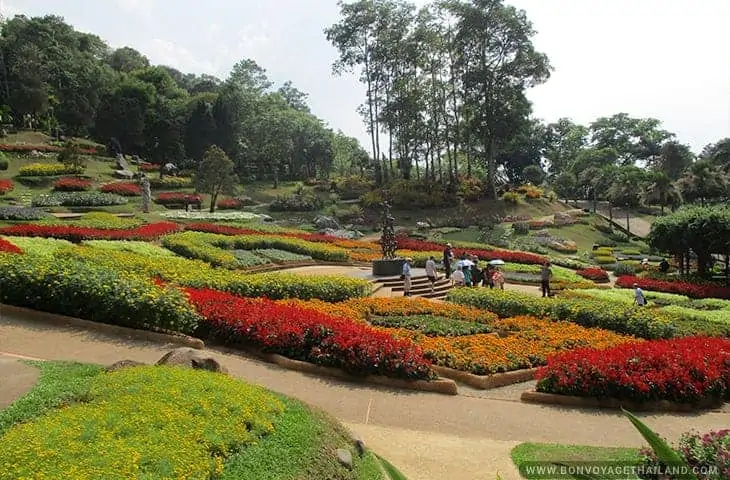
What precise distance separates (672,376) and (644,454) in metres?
4.01

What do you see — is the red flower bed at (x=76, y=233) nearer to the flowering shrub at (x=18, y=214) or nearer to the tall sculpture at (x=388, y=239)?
the flowering shrub at (x=18, y=214)

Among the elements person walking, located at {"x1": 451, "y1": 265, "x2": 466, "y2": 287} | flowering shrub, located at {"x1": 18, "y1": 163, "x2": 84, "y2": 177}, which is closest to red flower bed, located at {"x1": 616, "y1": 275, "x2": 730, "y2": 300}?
person walking, located at {"x1": 451, "y1": 265, "x2": 466, "y2": 287}

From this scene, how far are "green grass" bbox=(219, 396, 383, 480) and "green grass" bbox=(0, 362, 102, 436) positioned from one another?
7.78 feet

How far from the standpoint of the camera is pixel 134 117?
5194 cm

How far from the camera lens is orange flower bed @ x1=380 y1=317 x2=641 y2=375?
10.3m

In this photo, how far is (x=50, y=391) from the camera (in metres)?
6.69

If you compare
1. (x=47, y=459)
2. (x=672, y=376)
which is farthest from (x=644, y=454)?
(x=47, y=459)

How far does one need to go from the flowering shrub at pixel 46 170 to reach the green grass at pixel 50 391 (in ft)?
114

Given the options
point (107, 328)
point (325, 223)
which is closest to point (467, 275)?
point (107, 328)

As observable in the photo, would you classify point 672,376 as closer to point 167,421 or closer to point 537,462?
point 537,462

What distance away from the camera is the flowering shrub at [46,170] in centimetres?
3738

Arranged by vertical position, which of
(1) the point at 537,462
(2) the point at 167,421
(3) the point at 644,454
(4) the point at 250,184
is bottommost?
(1) the point at 537,462

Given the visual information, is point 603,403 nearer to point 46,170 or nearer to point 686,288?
point 686,288

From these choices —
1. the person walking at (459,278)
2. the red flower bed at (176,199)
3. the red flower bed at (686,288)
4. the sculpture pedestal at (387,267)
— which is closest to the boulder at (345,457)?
the person walking at (459,278)
